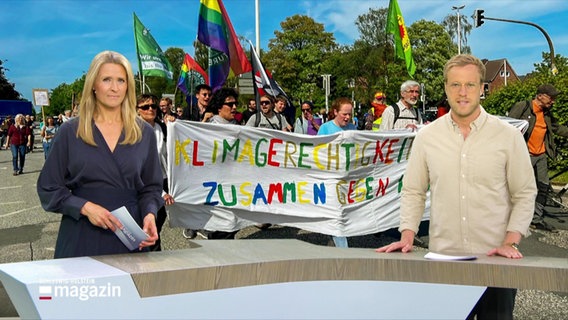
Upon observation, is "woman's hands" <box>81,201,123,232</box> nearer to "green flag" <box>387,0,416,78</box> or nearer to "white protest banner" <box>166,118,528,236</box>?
"white protest banner" <box>166,118,528,236</box>

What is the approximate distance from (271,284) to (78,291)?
0.51 meters

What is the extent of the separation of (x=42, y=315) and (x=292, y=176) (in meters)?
4.46

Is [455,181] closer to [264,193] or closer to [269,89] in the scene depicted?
[264,193]

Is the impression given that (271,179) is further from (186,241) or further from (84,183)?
(84,183)

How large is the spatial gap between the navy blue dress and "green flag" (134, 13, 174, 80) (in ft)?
31.5

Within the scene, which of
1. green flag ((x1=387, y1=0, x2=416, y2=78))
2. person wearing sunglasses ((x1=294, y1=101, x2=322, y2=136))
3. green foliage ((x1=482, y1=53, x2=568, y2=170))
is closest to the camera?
green flag ((x1=387, y1=0, x2=416, y2=78))

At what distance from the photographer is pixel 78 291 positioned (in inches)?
48.7

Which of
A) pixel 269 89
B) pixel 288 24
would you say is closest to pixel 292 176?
pixel 269 89

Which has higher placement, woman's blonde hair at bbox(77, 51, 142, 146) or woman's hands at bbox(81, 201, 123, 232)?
woman's blonde hair at bbox(77, 51, 142, 146)

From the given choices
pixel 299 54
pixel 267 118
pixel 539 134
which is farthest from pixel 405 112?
pixel 299 54

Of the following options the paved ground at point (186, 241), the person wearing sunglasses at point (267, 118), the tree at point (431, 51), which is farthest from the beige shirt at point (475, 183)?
the tree at point (431, 51)

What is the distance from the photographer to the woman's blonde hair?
2.02 meters

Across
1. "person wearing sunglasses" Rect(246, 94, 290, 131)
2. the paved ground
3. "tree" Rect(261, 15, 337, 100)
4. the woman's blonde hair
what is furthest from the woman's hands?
"tree" Rect(261, 15, 337, 100)

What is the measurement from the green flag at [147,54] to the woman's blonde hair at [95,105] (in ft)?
31.1
